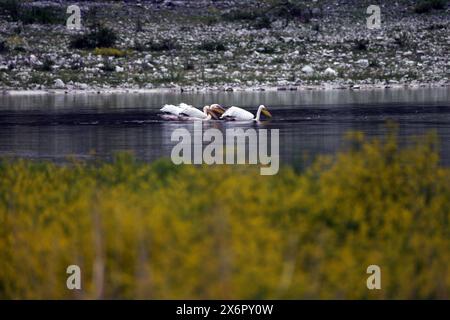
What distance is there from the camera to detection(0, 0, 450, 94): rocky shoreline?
45.2 metres

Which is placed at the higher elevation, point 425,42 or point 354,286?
point 425,42

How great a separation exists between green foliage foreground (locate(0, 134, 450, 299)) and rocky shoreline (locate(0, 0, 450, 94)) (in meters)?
32.1

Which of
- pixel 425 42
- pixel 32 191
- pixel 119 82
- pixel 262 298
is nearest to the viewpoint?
pixel 262 298

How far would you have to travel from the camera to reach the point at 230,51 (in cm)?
4959

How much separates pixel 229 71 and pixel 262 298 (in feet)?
123

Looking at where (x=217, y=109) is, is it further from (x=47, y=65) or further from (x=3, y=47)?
(x=3, y=47)

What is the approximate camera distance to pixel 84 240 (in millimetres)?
10633

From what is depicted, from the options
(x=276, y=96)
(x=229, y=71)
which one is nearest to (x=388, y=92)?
(x=276, y=96)

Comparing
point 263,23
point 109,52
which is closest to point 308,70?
point 263,23

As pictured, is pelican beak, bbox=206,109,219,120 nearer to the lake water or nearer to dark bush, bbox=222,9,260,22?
the lake water

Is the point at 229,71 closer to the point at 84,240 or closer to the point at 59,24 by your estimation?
the point at 59,24

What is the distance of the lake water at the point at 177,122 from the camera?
72.0 feet
